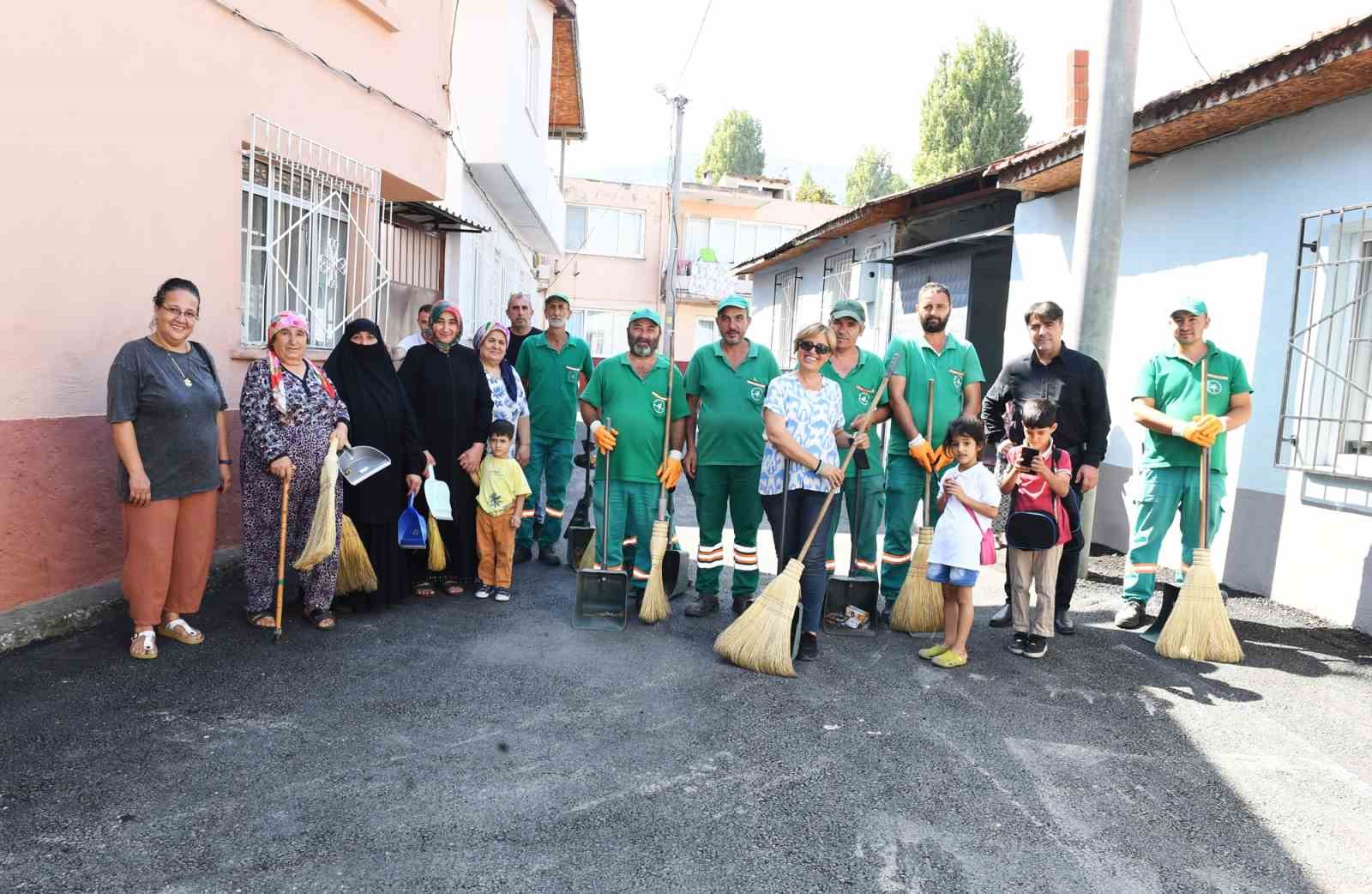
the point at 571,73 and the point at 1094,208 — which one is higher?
the point at 571,73

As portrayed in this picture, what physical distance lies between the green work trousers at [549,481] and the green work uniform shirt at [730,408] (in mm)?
1798

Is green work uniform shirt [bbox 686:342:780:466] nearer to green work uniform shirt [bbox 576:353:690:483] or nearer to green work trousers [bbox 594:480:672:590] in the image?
green work uniform shirt [bbox 576:353:690:483]

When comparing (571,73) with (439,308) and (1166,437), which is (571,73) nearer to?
(439,308)

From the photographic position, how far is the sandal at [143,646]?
176 inches

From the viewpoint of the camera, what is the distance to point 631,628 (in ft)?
17.7

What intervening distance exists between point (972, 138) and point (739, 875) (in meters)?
34.5

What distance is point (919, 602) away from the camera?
549cm

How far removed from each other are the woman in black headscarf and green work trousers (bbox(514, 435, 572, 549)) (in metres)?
1.47

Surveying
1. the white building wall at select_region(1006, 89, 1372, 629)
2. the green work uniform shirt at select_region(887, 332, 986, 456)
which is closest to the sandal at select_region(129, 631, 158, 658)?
the green work uniform shirt at select_region(887, 332, 986, 456)

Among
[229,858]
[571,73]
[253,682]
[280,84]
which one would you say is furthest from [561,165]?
[229,858]

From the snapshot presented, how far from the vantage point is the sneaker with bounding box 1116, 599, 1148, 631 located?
5.71 m

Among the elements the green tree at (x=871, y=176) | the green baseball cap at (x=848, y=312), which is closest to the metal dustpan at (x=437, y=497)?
the green baseball cap at (x=848, y=312)

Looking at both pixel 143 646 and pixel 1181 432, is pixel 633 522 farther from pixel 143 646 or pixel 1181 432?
pixel 1181 432

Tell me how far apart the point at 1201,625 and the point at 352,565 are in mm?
4737
